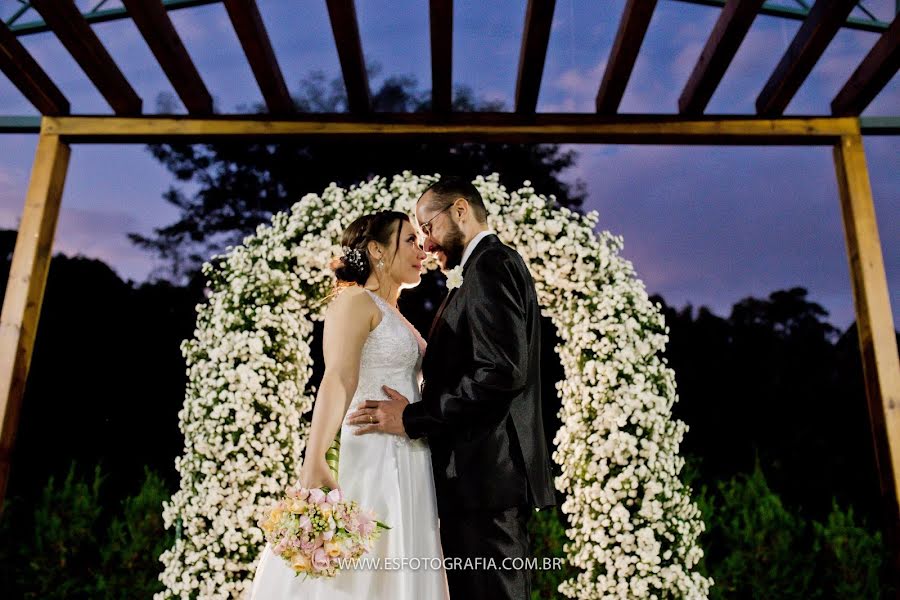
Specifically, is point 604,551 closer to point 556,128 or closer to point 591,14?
point 556,128

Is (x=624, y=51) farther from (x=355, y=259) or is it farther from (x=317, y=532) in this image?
(x=317, y=532)

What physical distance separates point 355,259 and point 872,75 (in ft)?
8.74

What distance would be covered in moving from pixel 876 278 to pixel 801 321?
13.1 feet

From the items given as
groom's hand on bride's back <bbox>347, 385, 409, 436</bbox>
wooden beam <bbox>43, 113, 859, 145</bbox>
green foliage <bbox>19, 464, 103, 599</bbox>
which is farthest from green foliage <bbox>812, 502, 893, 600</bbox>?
green foliage <bbox>19, 464, 103, 599</bbox>

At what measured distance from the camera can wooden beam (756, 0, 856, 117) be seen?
3311mm

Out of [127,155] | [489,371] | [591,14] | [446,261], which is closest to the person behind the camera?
[489,371]

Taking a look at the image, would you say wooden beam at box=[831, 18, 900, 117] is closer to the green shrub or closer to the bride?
the bride

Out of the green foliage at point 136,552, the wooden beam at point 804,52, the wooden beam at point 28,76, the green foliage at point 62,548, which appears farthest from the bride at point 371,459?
the green foliage at point 62,548

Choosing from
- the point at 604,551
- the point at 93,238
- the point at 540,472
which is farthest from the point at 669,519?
the point at 93,238

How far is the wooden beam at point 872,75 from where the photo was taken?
3439 millimetres

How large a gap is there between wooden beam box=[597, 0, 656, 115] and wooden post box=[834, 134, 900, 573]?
129 centimetres

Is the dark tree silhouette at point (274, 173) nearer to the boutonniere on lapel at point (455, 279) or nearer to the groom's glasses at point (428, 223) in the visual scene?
the groom's glasses at point (428, 223)

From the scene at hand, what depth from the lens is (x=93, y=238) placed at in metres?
8.11

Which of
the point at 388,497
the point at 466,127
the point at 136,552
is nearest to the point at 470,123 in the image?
the point at 466,127
